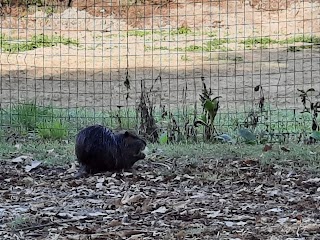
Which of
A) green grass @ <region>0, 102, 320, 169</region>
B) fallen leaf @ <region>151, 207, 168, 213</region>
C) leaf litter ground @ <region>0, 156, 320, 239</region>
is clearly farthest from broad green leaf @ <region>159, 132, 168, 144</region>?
fallen leaf @ <region>151, 207, 168, 213</region>

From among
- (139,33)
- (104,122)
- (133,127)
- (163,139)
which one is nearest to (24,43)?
(139,33)

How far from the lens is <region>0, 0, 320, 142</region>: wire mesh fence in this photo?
24.5 ft

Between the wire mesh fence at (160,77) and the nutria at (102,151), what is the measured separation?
4.52 feet

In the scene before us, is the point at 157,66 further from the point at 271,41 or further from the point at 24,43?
the point at 271,41

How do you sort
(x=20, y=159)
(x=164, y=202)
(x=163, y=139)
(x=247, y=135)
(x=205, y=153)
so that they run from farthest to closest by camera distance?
(x=163, y=139), (x=247, y=135), (x=205, y=153), (x=20, y=159), (x=164, y=202)

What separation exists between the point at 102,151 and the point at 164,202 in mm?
981

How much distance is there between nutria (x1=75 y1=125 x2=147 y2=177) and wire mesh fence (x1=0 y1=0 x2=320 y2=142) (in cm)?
138

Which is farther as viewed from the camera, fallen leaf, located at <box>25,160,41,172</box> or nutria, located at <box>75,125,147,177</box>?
fallen leaf, located at <box>25,160,41,172</box>

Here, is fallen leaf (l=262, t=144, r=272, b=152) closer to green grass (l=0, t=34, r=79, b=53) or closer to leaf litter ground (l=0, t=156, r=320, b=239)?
leaf litter ground (l=0, t=156, r=320, b=239)

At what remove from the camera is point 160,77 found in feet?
25.7

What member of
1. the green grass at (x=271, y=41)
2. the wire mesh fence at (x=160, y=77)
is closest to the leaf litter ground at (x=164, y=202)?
the wire mesh fence at (x=160, y=77)

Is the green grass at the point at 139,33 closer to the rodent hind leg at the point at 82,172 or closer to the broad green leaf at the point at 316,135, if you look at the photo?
the broad green leaf at the point at 316,135

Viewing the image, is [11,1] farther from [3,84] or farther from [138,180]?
[138,180]

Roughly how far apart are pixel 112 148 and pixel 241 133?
169cm
